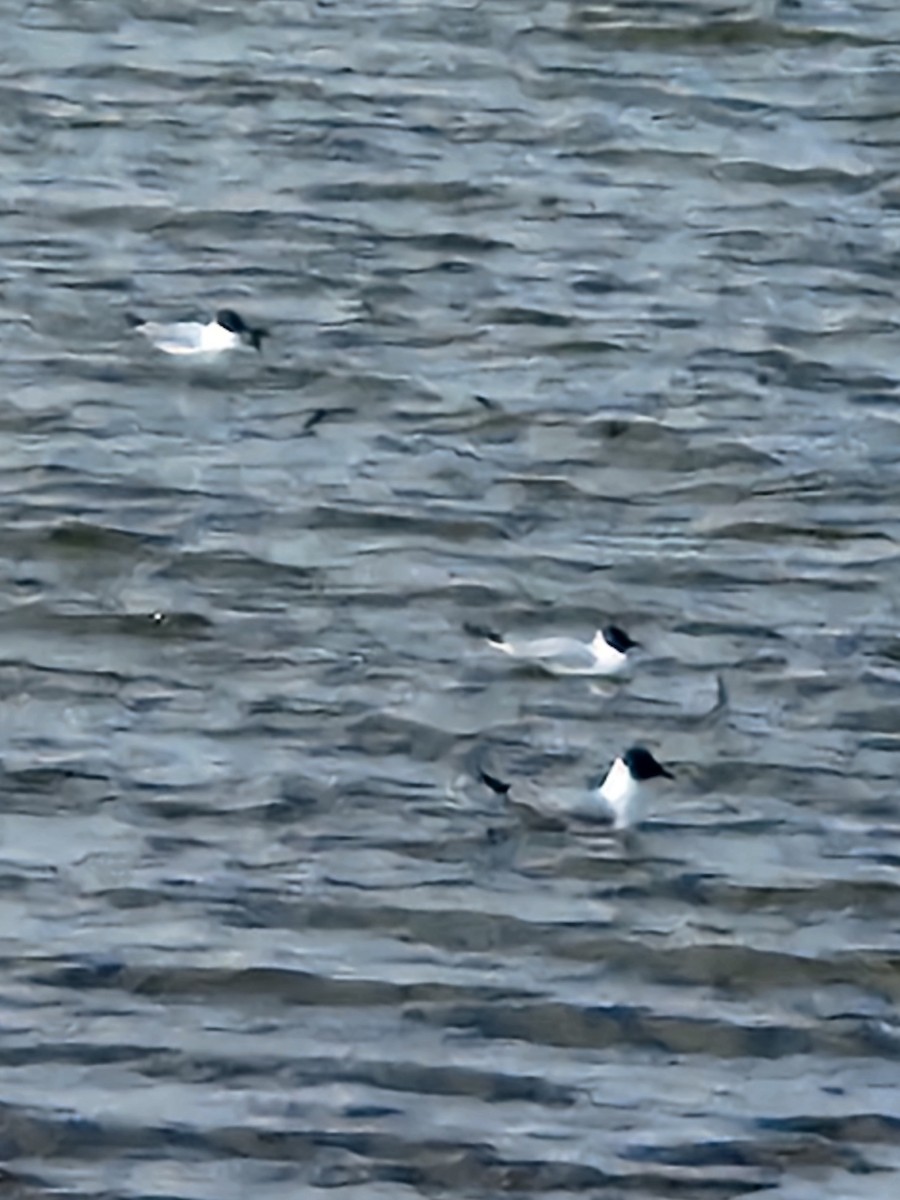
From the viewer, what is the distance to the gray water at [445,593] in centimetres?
139

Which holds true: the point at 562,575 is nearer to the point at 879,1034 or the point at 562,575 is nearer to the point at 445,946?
the point at 445,946

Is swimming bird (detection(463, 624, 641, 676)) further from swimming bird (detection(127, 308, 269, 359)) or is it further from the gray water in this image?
swimming bird (detection(127, 308, 269, 359))

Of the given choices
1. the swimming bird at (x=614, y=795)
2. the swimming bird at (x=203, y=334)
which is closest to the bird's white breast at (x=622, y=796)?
the swimming bird at (x=614, y=795)

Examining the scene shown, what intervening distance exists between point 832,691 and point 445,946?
34 centimetres

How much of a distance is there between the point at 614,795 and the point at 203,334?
0.49 m

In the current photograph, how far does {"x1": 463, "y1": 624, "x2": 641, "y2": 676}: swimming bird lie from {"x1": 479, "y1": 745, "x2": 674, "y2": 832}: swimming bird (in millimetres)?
69

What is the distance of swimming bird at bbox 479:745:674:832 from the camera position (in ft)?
4.74

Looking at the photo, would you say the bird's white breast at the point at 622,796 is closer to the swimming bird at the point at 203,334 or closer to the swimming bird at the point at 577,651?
the swimming bird at the point at 577,651

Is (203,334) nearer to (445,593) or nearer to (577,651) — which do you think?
(445,593)

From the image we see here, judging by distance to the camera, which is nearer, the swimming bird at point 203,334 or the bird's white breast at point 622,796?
the bird's white breast at point 622,796

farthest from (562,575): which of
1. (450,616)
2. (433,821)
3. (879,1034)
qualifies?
(879,1034)

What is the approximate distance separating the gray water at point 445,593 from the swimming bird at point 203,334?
0.05ft

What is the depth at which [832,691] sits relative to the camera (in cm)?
149

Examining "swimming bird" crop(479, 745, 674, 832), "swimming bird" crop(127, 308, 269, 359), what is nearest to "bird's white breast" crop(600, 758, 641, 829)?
"swimming bird" crop(479, 745, 674, 832)
